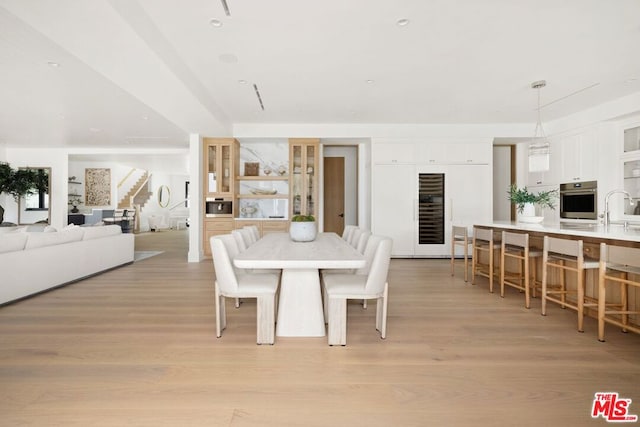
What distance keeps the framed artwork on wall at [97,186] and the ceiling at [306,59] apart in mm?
6536

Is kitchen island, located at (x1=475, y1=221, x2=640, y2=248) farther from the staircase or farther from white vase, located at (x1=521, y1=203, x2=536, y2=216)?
the staircase

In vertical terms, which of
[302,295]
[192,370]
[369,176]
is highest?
[369,176]

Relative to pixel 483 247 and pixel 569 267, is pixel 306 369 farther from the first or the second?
pixel 483 247

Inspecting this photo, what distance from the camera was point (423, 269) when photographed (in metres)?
5.38

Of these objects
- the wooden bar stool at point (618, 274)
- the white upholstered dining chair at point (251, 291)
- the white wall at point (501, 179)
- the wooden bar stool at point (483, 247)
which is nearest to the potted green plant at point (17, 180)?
the white upholstered dining chair at point (251, 291)


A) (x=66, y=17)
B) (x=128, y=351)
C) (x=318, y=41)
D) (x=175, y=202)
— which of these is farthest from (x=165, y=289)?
(x=175, y=202)

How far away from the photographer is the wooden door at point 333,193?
25.6ft

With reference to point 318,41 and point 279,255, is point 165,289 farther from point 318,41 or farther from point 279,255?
point 318,41

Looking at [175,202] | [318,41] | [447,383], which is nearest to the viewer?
[447,383]

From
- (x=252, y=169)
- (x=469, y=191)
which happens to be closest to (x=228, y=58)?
(x=252, y=169)

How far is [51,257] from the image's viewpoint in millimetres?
3893

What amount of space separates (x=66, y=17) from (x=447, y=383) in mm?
3554

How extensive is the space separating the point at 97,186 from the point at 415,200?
37.9ft

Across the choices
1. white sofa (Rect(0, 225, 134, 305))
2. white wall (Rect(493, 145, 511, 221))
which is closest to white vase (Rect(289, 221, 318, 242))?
white sofa (Rect(0, 225, 134, 305))
